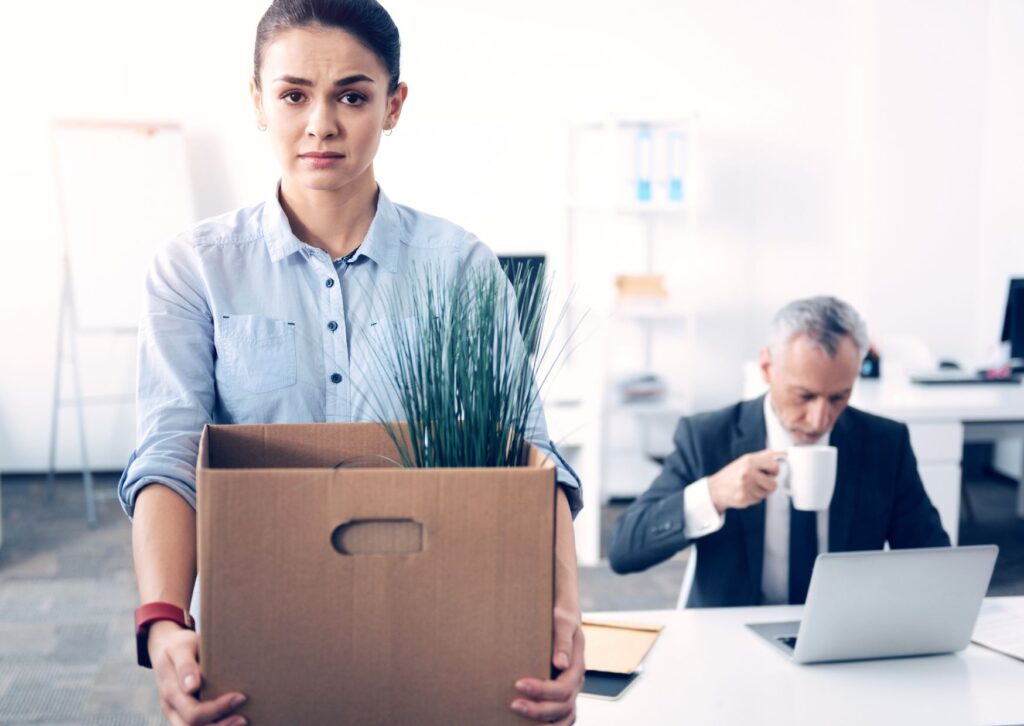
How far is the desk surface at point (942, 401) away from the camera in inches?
145

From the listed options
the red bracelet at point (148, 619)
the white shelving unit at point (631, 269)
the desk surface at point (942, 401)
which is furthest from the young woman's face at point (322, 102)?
the white shelving unit at point (631, 269)

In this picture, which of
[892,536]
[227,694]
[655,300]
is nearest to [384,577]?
[227,694]

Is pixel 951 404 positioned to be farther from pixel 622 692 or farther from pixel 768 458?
pixel 622 692

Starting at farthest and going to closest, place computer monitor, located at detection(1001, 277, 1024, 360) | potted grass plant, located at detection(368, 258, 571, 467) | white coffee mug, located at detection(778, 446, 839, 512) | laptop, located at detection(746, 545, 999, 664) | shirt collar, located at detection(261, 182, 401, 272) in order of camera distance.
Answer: computer monitor, located at detection(1001, 277, 1024, 360), white coffee mug, located at detection(778, 446, 839, 512), laptop, located at detection(746, 545, 999, 664), shirt collar, located at detection(261, 182, 401, 272), potted grass plant, located at detection(368, 258, 571, 467)

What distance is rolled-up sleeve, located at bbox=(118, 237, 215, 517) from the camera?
1.06 metres

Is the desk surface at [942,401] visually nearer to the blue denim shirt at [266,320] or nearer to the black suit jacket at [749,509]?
the black suit jacket at [749,509]

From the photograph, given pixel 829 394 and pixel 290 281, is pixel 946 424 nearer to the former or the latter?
pixel 829 394

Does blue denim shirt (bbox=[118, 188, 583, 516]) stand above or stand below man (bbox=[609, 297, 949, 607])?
above

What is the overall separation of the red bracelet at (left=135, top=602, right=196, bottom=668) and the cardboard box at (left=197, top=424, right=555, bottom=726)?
176 millimetres

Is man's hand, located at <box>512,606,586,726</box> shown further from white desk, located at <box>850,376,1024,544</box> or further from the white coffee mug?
white desk, located at <box>850,376,1024,544</box>

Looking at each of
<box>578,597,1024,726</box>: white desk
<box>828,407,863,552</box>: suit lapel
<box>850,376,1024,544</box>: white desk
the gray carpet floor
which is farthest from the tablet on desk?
<box>850,376,1024,544</box>: white desk

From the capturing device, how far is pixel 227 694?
756 mm

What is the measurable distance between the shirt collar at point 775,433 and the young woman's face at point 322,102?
129 centimetres

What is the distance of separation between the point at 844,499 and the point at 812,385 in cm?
24
